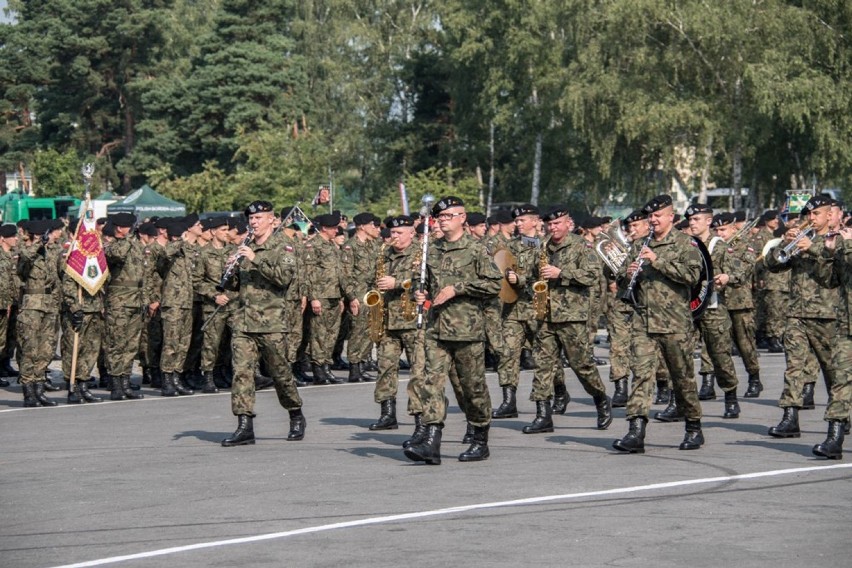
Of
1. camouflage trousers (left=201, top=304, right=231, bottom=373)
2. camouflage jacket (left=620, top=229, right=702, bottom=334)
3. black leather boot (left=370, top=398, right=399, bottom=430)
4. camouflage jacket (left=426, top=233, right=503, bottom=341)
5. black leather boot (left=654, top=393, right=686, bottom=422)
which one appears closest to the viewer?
camouflage jacket (left=426, top=233, right=503, bottom=341)

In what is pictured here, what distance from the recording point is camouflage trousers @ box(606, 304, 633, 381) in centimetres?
1700

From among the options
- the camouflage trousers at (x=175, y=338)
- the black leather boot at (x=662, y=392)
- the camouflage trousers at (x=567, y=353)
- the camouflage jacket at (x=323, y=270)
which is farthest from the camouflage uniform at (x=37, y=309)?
the black leather boot at (x=662, y=392)

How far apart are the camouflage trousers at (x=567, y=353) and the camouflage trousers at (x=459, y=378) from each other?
2050mm

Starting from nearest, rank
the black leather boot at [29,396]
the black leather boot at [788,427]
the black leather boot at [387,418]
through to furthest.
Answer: the black leather boot at [788,427] < the black leather boot at [387,418] < the black leather boot at [29,396]

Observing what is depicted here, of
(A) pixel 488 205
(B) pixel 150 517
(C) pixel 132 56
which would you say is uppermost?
(C) pixel 132 56

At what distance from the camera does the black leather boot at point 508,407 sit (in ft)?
52.4

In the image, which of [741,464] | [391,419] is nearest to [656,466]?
[741,464]

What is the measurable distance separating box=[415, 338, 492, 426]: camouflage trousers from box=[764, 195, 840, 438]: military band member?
2802 mm

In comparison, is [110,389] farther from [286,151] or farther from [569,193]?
[569,193]

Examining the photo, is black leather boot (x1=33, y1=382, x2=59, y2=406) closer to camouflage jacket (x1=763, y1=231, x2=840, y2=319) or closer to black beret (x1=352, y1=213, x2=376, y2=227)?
black beret (x1=352, y1=213, x2=376, y2=227)

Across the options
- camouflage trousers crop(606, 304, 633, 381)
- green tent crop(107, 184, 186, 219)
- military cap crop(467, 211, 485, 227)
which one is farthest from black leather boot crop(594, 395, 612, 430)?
green tent crop(107, 184, 186, 219)

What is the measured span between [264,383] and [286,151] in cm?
4293

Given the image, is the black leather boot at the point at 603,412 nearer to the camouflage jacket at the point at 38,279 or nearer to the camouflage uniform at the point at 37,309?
the camouflage uniform at the point at 37,309

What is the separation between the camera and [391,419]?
15.1 meters
